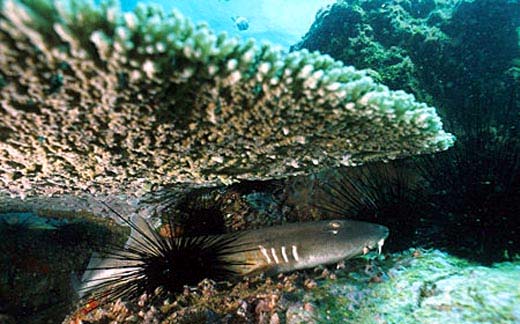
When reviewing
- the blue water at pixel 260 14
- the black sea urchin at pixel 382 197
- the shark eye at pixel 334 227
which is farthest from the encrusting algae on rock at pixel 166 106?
→ the blue water at pixel 260 14

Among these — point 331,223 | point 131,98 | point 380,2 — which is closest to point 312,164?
point 331,223

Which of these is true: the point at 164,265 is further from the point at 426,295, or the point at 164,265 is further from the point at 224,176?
the point at 426,295

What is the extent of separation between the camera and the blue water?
4669 cm

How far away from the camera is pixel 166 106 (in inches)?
72.7

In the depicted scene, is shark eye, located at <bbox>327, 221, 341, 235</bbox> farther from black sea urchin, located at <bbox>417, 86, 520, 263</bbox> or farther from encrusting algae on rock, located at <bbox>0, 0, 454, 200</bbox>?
black sea urchin, located at <bbox>417, 86, 520, 263</bbox>

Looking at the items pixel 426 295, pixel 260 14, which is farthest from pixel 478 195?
pixel 260 14

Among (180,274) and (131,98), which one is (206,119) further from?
(180,274)

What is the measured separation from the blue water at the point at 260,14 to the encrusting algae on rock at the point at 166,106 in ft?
151

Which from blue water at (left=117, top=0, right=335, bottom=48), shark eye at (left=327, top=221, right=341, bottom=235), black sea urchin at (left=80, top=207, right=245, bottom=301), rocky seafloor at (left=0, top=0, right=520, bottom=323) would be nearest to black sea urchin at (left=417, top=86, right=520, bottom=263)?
rocky seafloor at (left=0, top=0, right=520, bottom=323)

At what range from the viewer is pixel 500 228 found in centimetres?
312

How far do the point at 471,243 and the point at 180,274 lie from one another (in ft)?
8.15

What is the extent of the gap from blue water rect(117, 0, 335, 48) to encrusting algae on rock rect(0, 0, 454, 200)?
151 ft

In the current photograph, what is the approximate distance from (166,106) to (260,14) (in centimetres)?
5221

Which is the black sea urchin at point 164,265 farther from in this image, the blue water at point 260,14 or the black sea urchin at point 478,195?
the blue water at point 260,14
